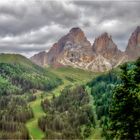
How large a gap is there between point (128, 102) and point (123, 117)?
6.55ft

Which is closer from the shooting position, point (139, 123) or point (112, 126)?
point (139, 123)

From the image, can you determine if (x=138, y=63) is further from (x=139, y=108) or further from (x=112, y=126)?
(x=112, y=126)

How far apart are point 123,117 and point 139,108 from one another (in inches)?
91.4

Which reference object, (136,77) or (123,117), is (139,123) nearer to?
(123,117)

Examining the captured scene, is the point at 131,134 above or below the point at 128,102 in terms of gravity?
below

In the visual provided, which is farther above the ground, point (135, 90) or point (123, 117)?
point (135, 90)

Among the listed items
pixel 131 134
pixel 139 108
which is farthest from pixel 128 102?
pixel 131 134

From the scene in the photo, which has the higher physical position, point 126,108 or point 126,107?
point 126,107

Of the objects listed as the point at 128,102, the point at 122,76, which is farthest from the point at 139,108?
the point at 122,76

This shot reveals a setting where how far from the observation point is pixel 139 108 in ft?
128

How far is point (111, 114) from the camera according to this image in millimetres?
41031

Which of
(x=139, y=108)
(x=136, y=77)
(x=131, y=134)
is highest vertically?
(x=136, y=77)

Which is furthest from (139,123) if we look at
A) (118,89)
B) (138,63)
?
(138,63)

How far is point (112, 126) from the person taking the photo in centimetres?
4128
